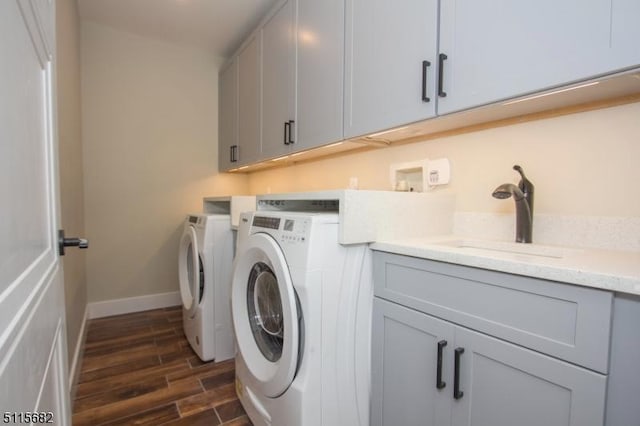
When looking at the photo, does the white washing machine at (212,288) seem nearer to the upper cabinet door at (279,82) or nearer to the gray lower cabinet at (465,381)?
the upper cabinet door at (279,82)

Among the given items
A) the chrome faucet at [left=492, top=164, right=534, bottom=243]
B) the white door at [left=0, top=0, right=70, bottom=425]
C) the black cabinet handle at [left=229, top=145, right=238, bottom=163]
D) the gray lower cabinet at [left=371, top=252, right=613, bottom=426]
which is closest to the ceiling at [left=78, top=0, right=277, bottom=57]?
the black cabinet handle at [left=229, top=145, right=238, bottom=163]

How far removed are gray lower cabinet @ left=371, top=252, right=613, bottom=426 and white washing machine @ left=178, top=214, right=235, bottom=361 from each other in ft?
3.94

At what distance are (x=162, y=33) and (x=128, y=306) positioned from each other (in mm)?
2524

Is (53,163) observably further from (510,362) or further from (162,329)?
(162,329)

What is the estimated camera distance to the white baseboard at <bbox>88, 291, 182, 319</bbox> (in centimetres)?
270

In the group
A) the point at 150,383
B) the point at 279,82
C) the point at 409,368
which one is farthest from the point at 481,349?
the point at 279,82

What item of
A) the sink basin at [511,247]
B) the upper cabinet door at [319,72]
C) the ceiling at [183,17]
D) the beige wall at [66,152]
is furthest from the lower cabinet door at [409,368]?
the ceiling at [183,17]

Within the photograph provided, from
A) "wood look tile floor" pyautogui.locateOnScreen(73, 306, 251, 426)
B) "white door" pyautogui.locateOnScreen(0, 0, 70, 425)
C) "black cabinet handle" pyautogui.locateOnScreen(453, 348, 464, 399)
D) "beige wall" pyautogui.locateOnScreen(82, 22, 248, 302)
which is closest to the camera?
"white door" pyautogui.locateOnScreen(0, 0, 70, 425)

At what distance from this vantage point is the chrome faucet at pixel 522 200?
44.8 inches

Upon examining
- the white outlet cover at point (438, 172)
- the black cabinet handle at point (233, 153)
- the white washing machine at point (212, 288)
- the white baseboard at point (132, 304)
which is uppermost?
the black cabinet handle at point (233, 153)

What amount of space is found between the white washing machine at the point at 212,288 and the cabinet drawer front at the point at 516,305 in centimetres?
132

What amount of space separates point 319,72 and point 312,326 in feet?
4.46

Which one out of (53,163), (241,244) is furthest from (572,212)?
(53,163)

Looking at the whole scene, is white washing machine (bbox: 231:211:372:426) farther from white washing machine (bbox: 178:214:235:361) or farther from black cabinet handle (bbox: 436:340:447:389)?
white washing machine (bbox: 178:214:235:361)
